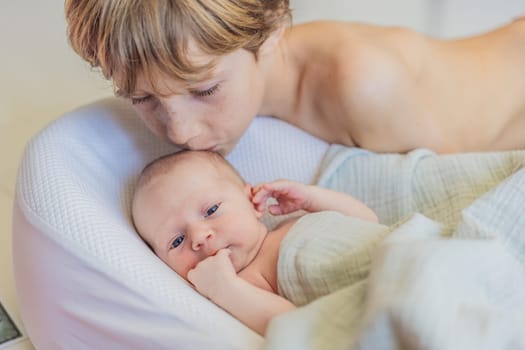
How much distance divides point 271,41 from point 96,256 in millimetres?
457

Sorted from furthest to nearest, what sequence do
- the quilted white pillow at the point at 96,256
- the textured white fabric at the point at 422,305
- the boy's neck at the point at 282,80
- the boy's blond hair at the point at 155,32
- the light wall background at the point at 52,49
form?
the light wall background at the point at 52,49 → the boy's neck at the point at 282,80 → the boy's blond hair at the point at 155,32 → the quilted white pillow at the point at 96,256 → the textured white fabric at the point at 422,305

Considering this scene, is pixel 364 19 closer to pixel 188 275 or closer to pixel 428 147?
pixel 428 147

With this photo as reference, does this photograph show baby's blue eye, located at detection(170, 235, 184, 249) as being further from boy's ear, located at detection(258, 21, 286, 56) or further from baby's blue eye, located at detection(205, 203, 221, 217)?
boy's ear, located at detection(258, 21, 286, 56)

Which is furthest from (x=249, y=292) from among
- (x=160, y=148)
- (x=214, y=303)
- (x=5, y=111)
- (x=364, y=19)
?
(x=364, y=19)

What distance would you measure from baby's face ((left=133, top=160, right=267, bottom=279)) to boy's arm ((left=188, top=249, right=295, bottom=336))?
0.16 ft

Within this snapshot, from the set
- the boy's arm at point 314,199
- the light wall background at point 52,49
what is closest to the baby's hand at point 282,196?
the boy's arm at point 314,199

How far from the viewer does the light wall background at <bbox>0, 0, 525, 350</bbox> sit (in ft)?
5.09

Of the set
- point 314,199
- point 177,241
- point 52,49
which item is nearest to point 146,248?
point 177,241

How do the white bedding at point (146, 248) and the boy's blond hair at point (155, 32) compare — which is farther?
the boy's blond hair at point (155, 32)

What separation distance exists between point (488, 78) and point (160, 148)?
619 mm

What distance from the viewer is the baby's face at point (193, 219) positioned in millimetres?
991

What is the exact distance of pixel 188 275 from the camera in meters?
0.96

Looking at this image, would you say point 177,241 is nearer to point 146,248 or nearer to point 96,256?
point 146,248

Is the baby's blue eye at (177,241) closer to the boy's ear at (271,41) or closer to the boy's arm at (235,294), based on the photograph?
the boy's arm at (235,294)
